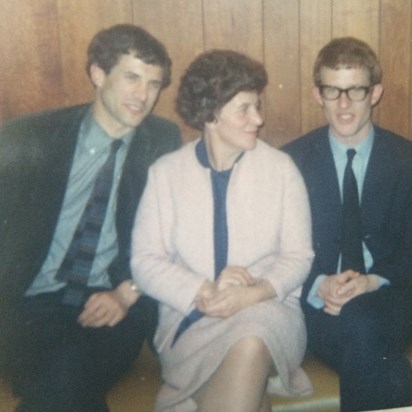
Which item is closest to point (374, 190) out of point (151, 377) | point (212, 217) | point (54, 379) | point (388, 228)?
point (388, 228)

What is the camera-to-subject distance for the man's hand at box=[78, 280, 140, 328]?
129 cm

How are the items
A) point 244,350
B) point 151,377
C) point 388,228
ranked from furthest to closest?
point 388,228, point 151,377, point 244,350

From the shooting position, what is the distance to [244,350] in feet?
3.64

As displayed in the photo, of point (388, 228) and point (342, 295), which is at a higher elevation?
point (388, 228)

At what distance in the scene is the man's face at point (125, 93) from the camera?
1.30 m

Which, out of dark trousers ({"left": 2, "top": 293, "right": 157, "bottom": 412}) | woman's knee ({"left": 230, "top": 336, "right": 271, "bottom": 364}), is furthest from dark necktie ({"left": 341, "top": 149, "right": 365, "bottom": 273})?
dark trousers ({"left": 2, "top": 293, "right": 157, "bottom": 412})

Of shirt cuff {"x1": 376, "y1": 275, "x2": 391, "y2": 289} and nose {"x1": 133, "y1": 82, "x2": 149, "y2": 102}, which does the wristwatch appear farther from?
shirt cuff {"x1": 376, "y1": 275, "x2": 391, "y2": 289}

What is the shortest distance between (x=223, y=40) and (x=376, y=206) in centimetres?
52

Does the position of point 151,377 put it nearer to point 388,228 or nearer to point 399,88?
point 388,228

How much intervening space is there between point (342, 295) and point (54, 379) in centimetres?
63

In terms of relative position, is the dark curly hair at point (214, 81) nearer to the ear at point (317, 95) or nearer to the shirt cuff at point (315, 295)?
the ear at point (317, 95)

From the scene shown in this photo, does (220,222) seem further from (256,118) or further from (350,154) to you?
(350,154)

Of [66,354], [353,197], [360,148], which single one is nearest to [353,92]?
[360,148]

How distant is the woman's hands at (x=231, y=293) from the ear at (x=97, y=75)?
51 cm
